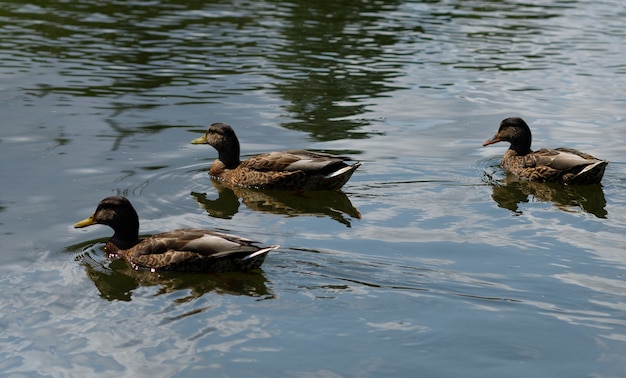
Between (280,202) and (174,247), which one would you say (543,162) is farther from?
(174,247)

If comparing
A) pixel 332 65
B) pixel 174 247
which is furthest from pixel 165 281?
pixel 332 65

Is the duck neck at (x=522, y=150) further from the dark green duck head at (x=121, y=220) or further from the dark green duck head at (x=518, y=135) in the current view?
the dark green duck head at (x=121, y=220)

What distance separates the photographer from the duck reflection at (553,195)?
504 inches

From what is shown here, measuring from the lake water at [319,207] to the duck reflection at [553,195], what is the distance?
0.05 m

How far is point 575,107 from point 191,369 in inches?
474

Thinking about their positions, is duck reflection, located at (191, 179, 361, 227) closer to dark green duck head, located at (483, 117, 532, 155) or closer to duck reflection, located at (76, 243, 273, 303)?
duck reflection, located at (76, 243, 273, 303)

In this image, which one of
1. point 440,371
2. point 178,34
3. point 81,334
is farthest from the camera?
point 178,34

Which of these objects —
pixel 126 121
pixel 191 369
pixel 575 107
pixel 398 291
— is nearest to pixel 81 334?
pixel 191 369

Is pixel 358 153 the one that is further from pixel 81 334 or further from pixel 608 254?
pixel 81 334

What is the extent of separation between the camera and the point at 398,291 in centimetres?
946

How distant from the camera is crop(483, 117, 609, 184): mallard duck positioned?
1348 cm

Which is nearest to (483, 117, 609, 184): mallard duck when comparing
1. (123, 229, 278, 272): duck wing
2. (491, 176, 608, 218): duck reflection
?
(491, 176, 608, 218): duck reflection

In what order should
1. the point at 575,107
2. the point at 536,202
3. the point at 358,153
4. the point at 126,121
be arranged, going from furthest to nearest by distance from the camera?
1. the point at 575,107
2. the point at 126,121
3. the point at 358,153
4. the point at 536,202

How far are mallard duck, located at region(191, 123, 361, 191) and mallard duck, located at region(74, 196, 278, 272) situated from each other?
300cm
